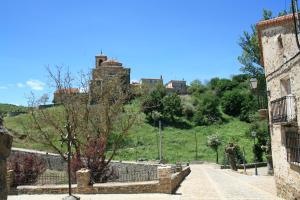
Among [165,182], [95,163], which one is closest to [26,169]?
[95,163]

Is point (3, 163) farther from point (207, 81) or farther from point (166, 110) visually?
point (207, 81)

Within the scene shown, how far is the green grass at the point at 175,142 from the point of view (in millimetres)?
54469

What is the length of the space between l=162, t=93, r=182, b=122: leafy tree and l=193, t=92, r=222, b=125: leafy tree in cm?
399

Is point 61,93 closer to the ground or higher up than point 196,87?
closer to the ground

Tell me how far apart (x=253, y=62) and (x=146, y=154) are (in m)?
24.1

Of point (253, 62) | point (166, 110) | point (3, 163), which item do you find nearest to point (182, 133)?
point (166, 110)

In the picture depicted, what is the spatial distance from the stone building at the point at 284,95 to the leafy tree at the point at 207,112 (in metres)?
60.5

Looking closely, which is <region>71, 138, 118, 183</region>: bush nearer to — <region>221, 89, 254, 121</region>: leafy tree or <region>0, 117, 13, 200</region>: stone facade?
<region>0, 117, 13, 200</region>: stone facade

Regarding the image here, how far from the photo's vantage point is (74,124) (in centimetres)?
2742

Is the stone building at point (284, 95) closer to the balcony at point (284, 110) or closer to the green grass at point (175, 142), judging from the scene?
the balcony at point (284, 110)

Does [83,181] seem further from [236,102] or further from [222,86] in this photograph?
[222,86]

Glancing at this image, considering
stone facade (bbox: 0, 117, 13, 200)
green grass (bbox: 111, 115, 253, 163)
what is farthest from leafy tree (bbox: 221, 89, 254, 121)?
stone facade (bbox: 0, 117, 13, 200)

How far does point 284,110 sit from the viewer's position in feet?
45.9

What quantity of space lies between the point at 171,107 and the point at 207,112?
7.88 m
